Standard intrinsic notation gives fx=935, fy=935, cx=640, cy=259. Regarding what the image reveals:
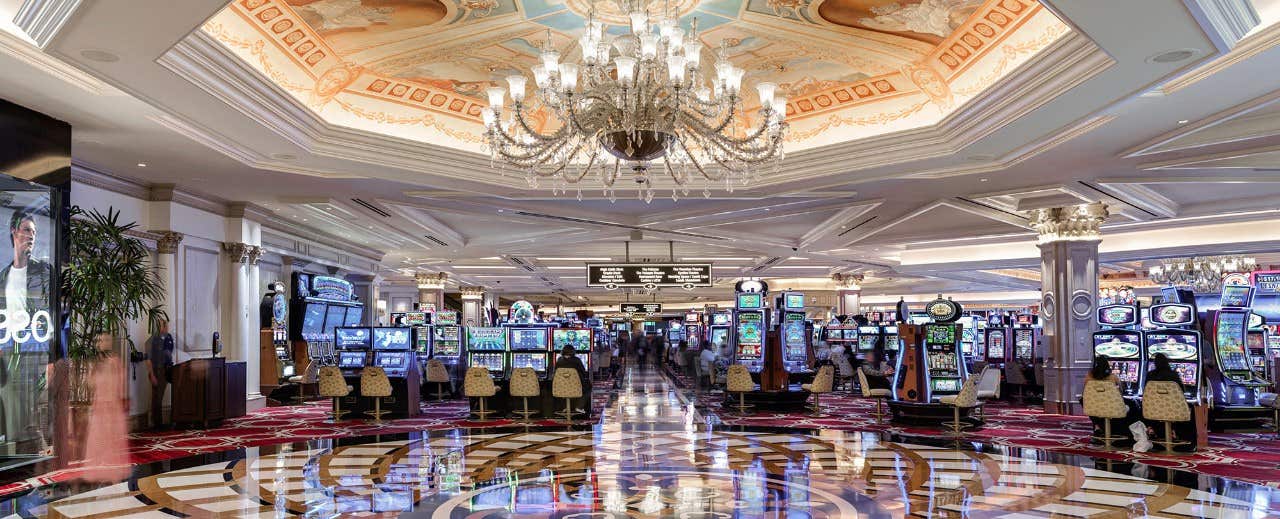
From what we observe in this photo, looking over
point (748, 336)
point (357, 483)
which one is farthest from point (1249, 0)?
point (748, 336)

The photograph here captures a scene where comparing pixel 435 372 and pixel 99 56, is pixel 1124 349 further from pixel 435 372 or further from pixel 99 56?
pixel 99 56

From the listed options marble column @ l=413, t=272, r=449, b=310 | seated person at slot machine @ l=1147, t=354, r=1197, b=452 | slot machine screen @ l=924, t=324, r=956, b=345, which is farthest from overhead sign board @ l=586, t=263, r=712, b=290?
marble column @ l=413, t=272, r=449, b=310

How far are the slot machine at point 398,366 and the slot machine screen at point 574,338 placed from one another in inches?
87.1

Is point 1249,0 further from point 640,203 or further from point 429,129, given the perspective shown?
point 640,203

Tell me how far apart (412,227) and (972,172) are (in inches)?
312

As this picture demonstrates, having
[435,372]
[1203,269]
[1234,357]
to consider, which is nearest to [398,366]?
[435,372]

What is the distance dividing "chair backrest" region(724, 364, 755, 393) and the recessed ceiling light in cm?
820

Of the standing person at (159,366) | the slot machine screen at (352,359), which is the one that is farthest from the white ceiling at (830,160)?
the slot machine screen at (352,359)

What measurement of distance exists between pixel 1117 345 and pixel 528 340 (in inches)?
266

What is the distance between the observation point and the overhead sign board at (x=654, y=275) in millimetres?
15125

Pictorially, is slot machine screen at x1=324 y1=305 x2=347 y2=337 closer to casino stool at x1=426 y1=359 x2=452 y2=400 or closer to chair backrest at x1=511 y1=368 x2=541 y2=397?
casino stool at x1=426 y1=359 x2=452 y2=400

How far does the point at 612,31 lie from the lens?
6.61m

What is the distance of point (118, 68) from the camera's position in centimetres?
543

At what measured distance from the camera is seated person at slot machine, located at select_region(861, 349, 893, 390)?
15555mm
